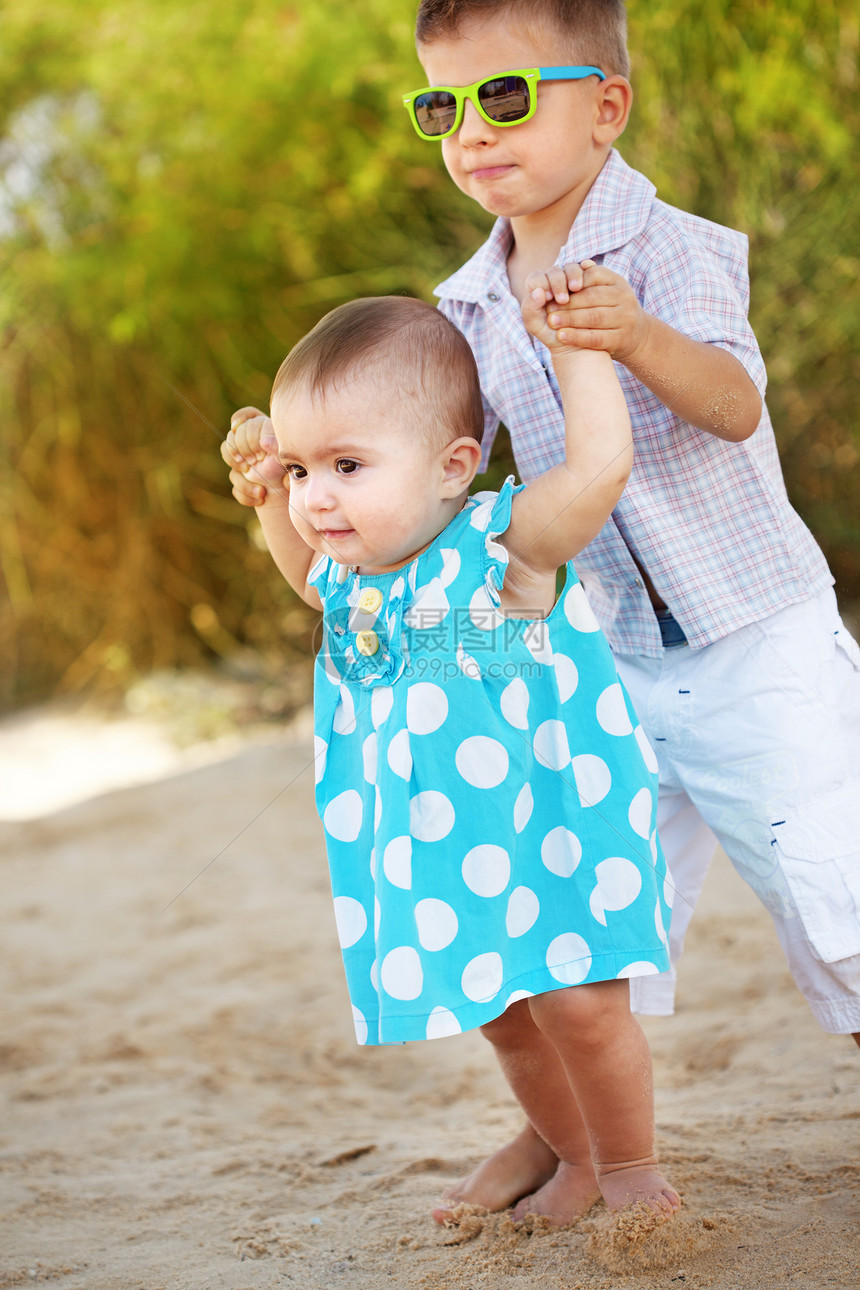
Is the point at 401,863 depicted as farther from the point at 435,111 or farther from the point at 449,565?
the point at 435,111

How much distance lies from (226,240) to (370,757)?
3.90 metres

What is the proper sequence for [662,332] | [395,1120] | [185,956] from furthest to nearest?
[185,956] < [395,1120] < [662,332]

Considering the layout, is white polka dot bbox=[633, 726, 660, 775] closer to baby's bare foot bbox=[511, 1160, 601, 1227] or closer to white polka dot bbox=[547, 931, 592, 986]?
white polka dot bbox=[547, 931, 592, 986]

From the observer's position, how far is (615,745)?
1330 millimetres

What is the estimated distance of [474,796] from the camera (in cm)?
127

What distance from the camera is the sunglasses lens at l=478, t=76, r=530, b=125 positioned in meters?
1.33

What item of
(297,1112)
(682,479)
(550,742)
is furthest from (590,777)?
(297,1112)

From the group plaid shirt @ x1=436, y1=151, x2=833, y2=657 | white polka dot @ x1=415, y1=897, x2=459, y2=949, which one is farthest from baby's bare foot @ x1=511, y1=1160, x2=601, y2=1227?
plaid shirt @ x1=436, y1=151, x2=833, y2=657

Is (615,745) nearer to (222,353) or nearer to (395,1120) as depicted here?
(395,1120)

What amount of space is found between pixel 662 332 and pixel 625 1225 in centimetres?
101

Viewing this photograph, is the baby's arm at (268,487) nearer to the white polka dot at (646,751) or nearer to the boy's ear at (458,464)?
the boy's ear at (458,464)

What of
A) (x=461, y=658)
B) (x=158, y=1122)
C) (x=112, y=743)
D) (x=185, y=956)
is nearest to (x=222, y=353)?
(x=112, y=743)

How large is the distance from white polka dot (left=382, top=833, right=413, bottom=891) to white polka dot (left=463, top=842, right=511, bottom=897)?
6cm

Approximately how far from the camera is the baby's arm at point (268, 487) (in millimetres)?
1442
